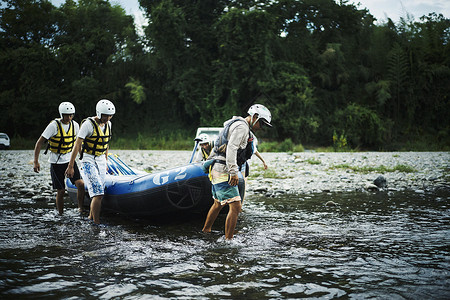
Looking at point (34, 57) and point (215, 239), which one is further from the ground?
point (34, 57)

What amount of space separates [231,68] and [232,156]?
2128cm

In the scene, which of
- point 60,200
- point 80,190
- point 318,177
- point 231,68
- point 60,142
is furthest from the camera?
point 231,68

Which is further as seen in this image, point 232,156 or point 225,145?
point 225,145

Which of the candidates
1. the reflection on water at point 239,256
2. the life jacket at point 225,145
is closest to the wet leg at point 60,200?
the reflection on water at point 239,256

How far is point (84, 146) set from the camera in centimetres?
529

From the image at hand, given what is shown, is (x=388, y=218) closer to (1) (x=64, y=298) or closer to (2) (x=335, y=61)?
Answer: (1) (x=64, y=298)

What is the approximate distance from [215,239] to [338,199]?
3672mm

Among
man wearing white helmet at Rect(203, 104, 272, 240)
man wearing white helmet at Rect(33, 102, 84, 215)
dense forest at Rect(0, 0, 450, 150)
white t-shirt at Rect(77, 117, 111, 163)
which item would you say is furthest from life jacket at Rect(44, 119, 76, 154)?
dense forest at Rect(0, 0, 450, 150)

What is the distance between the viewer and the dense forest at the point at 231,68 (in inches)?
982

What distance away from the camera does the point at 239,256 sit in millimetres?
3975

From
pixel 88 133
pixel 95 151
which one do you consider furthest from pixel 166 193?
pixel 88 133

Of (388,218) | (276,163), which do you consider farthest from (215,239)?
(276,163)

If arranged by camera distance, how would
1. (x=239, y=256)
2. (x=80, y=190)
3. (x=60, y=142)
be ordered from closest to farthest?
(x=239, y=256) < (x=60, y=142) < (x=80, y=190)

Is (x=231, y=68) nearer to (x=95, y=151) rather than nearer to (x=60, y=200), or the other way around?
(x=60, y=200)
